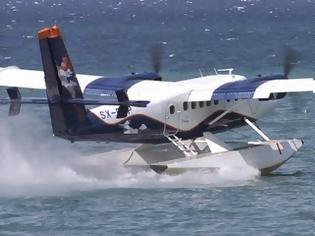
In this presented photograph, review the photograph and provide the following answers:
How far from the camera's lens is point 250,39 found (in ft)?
377

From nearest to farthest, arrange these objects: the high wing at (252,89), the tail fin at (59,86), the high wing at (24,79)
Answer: the tail fin at (59,86)
the high wing at (252,89)
the high wing at (24,79)

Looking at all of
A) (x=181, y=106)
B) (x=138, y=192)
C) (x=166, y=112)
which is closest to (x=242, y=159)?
(x=181, y=106)

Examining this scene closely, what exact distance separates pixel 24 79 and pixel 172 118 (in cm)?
544

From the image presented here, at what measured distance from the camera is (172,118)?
3478 cm

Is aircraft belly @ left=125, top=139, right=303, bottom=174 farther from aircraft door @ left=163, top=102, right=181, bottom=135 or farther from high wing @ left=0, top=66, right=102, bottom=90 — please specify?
high wing @ left=0, top=66, right=102, bottom=90

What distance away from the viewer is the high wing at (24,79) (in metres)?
37.2

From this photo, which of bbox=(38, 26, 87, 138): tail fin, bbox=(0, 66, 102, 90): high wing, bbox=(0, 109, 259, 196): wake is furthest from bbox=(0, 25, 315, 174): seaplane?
bbox=(0, 66, 102, 90): high wing

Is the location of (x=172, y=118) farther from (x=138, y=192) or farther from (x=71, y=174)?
(x=71, y=174)

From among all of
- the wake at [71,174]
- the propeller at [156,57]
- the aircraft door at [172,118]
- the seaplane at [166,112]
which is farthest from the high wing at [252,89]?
the propeller at [156,57]

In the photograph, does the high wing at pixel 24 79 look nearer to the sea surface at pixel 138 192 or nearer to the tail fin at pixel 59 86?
the sea surface at pixel 138 192

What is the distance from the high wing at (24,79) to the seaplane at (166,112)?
0.54 meters

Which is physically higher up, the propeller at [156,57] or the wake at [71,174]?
the propeller at [156,57]

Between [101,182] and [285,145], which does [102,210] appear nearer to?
[101,182]

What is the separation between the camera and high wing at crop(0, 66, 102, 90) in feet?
122
